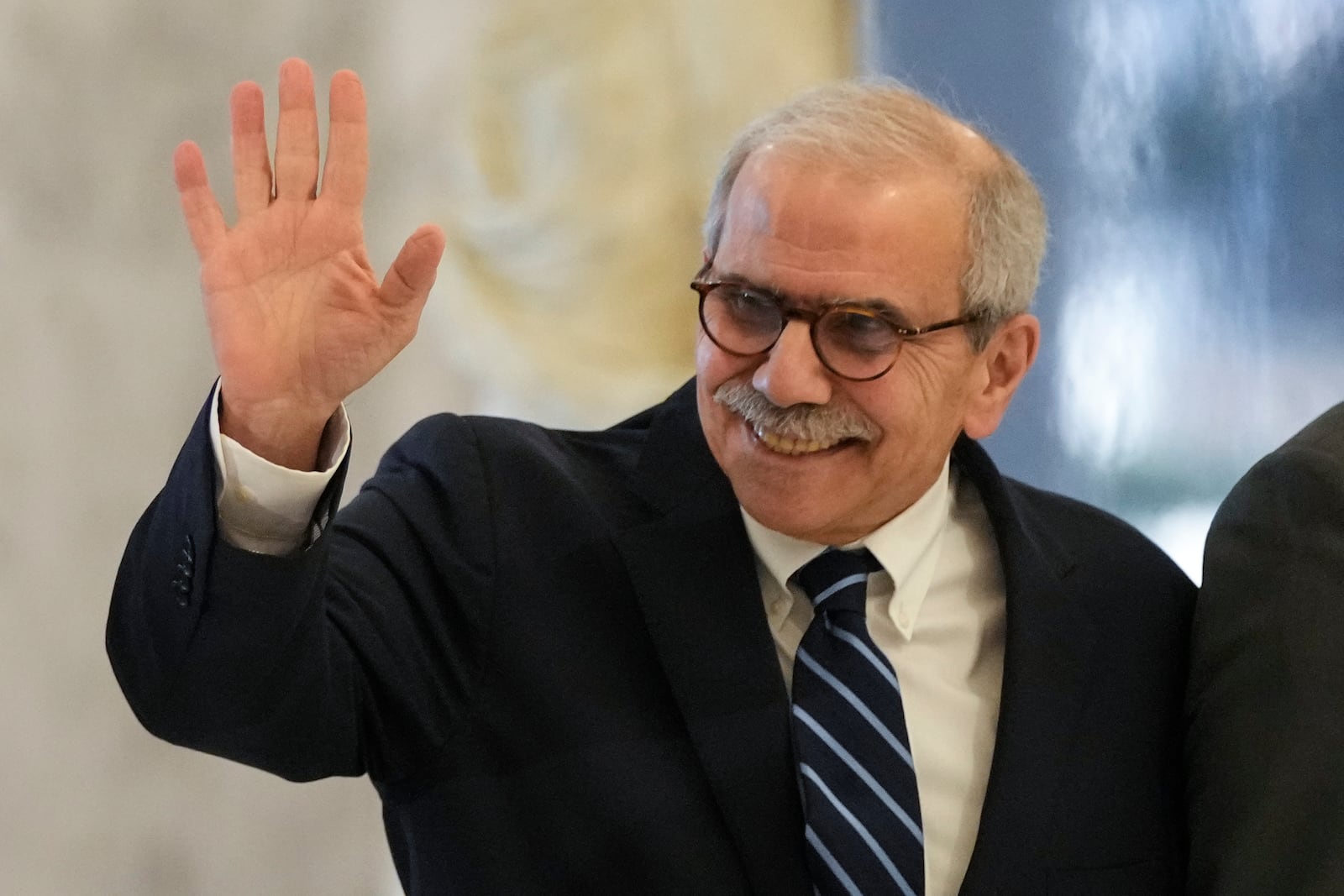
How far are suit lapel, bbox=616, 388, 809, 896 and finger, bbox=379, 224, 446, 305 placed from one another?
1.29ft

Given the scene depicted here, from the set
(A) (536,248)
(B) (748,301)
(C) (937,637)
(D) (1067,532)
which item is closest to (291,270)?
(B) (748,301)

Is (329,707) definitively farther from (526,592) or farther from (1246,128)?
(1246,128)

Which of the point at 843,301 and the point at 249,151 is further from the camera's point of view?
the point at 843,301

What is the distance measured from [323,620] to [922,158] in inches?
29.0

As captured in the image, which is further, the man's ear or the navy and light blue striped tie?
the man's ear

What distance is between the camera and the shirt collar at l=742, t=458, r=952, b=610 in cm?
142

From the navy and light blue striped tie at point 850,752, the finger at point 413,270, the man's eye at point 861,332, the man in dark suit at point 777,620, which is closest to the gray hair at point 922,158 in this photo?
the man in dark suit at point 777,620

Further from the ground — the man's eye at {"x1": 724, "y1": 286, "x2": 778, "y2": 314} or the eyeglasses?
the man's eye at {"x1": 724, "y1": 286, "x2": 778, "y2": 314}

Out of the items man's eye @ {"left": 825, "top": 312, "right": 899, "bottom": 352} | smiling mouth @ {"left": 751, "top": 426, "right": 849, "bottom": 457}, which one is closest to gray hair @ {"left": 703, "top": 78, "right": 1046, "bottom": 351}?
man's eye @ {"left": 825, "top": 312, "right": 899, "bottom": 352}

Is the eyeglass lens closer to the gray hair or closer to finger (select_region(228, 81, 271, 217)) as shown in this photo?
the gray hair

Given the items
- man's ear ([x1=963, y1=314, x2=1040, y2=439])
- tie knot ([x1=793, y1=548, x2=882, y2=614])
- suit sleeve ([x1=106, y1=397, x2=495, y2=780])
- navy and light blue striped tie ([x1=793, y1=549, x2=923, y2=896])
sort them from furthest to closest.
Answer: man's ear ([x1=963, y1=314, x2=1040, y2=439]) < tie knot ([x1=793, y1=548, x2=882, y2=614]) < navy and light blue striped tie ([x1=793, y1=549, x2=923, y2=896]) < suit sleeve ([x1=106, y1=397, x2=495, y2=780])

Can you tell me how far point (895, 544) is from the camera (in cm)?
146

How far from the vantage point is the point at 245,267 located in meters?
1.06

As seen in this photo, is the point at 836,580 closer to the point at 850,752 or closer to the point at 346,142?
the point at 850,752
